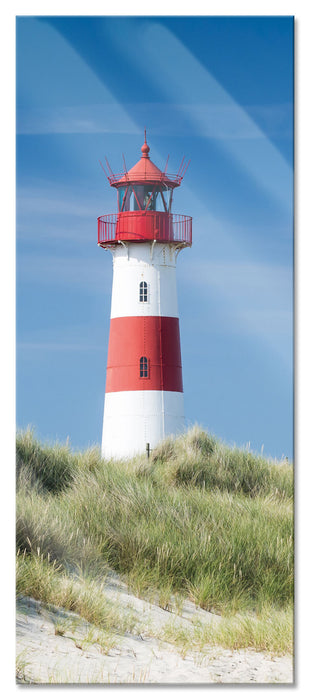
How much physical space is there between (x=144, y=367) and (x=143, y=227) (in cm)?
207

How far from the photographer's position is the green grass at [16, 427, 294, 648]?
5.87 metres

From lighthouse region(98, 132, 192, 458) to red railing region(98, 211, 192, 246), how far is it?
1cm

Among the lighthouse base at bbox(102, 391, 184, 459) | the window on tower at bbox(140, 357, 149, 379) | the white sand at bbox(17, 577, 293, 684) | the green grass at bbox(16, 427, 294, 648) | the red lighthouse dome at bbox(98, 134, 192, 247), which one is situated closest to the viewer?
the white sand at bbox(17, 577, 293, 684)

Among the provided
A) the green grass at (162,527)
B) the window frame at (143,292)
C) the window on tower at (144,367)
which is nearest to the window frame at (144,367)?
the window on tower at (144,367)

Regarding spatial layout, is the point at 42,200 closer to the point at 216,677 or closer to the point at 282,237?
the point at 282,237

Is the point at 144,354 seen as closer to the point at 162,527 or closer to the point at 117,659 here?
the point at 162,527

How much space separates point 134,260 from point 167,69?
5.67 m

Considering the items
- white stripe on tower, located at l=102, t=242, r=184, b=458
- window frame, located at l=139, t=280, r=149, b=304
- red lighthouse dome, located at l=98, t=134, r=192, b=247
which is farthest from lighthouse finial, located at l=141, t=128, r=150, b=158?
window frame, located at l=139, t=280, r=149, b=304

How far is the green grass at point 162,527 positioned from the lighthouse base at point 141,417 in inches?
90.8

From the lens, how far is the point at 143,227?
12.2 m

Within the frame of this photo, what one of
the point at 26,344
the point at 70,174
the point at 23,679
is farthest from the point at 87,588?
the point at 70,174

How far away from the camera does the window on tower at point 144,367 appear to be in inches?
460

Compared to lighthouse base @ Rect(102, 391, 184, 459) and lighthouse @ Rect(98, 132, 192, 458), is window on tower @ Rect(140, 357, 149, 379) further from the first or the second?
lighthouse base @ Rect(102, 391, 184, 459)

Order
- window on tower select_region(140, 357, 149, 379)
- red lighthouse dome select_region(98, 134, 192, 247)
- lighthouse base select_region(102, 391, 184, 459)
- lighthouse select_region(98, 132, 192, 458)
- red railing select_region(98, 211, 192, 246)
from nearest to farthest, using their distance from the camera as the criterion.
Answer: lighthouse base select_region(102, 391, 184, 459), red lighthouse dome select_region(98, 134, 192, 247), lighthouse select_region(98, 132, 192, 458), red railing select_region(98, 211, 192, 246), window on tower select_region(140, 357, 149, 379)
